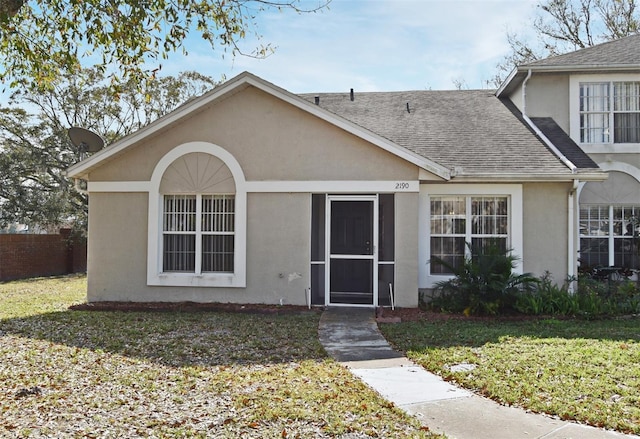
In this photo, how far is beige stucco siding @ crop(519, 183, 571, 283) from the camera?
11.4 m

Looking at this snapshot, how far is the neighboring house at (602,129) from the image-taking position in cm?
1333

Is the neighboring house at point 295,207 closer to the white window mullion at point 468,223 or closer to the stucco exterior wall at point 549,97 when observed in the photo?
the white window mullion at point 468,223

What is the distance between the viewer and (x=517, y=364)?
6.68 meters

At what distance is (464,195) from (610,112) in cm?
527

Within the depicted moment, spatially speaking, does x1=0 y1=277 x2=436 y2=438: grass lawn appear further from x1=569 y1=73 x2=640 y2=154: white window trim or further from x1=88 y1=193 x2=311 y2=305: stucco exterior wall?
x1=569 y1=73 x2=640 y2=154: white window trim

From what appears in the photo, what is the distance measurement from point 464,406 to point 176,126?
883cm

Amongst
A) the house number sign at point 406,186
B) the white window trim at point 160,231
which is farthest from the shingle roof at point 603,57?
the white window trim at point 160,231

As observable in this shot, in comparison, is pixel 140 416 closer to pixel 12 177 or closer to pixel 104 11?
pixel 104 11

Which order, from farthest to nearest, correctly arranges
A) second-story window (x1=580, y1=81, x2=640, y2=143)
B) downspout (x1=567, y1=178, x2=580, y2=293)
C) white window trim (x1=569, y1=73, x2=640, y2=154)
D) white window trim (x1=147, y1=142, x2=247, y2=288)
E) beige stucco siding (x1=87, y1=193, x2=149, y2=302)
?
second-story window (x1=580, y1=81, x2=640, y2=143) → white window trim (x1=569, y1=73, x2=640, y2=154) → beige stucco siding (x1=87, y1=193, x2=149, y2=302) → downspout (x1=567, y1=178, x2=580, y2=293) → white window trim (x1=147, y1=142, x2=247, y2=288)

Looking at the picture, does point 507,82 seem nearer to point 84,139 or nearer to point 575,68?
point 575,68

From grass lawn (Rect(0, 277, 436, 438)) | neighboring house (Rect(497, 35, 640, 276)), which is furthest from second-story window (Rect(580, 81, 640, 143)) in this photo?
grass lawn (Rect(0, 277, 436, 438))

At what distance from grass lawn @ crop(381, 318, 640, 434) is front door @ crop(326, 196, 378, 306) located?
2.07 metres

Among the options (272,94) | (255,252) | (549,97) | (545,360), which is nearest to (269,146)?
(272,94)

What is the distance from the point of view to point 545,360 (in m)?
6.88
